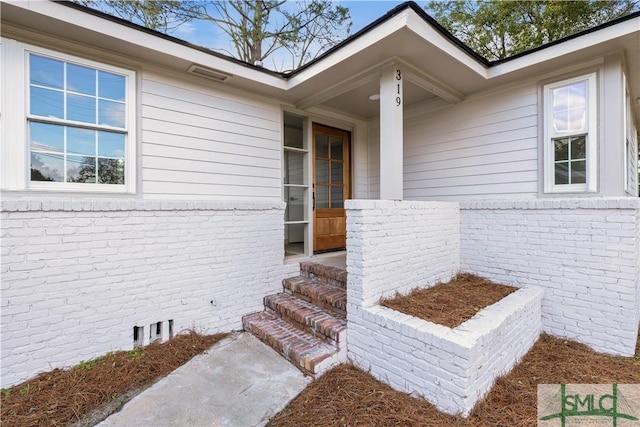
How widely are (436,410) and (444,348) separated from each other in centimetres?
48

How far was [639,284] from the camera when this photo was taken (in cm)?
327

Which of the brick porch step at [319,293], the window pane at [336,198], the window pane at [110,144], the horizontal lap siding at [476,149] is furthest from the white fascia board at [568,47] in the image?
the window pane at [110,144]

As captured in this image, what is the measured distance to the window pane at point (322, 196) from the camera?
505 cm

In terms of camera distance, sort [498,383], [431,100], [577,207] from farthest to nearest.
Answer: [431,100]
[577,207]
[498,383]

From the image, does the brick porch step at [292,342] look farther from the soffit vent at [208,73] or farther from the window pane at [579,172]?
the window pane at [579,172]

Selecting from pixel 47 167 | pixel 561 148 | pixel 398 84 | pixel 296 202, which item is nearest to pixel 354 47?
pixel 398 84

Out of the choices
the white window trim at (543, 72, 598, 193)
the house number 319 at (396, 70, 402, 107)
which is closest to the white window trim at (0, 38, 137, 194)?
the house number 319 at (396, 70, 402, 107)

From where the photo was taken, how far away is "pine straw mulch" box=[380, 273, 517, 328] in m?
2.61

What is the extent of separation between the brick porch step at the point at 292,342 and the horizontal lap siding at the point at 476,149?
299 cm

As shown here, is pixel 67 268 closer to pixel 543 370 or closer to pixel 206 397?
pixel 206 397

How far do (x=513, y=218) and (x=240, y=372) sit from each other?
3498 mm

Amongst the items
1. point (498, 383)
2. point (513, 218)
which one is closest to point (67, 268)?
point (498, 383)

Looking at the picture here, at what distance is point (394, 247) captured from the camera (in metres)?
3.07

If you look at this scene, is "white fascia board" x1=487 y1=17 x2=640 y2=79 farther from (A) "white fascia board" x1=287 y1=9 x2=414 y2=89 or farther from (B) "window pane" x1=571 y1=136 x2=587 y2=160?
(A) "white fascia board" x1=287 y1=9 x2=414 y2=89
